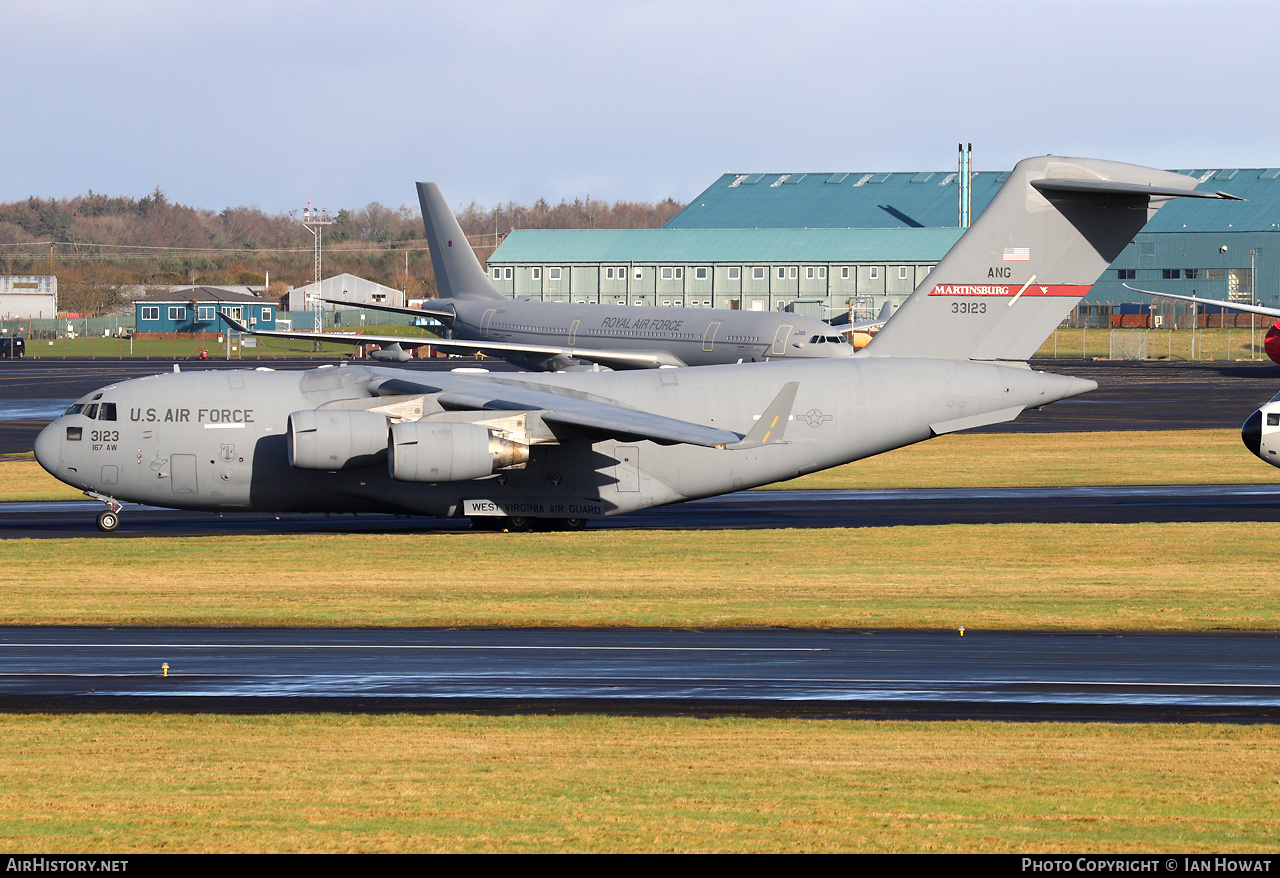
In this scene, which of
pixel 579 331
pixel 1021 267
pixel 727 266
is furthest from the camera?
pixel 727 266

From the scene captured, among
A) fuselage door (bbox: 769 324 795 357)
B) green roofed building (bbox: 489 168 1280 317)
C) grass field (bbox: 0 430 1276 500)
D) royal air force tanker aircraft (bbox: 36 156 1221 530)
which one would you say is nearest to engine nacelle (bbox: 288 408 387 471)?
royal air force tanker aircraft (bbox: 36 156 1221 530)

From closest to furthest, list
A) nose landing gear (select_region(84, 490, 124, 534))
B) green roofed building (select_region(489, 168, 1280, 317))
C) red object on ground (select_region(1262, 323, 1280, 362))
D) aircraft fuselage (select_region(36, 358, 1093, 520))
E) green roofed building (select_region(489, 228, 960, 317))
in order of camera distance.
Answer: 1. aircraft fuselage (select_region(36, 358, 1093, 520))
2. nose landing gear (select_region(84, 490, 124, 534))
3. red object on ground (select_region(1262, 323, 1280, 362))
4. green roofed building (select_region(489, 228, 960, 317))
5. green roofed building (select_region(489, 168, 1280, 317))

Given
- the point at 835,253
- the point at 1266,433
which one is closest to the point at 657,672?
the point at 1266,433

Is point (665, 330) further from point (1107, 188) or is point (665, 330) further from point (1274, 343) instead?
point (1274, 343)

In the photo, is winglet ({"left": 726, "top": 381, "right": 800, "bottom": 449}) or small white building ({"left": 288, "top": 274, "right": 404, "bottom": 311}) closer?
winglet ({"left": 726, "top": 381, "right": 800, "bottom": 449})

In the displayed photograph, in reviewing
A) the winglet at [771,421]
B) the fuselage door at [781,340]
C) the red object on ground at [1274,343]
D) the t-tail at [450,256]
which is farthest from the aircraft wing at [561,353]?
the red object on ground at [1274,343]

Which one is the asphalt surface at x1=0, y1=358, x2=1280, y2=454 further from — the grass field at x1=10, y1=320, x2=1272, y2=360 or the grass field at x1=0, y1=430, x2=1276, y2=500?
the grass field at x1=10, y1=320, x2=1272, y2=360

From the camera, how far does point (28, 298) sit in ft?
553

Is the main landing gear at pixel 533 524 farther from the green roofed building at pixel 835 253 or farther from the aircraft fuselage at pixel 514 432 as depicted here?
the green roofed building at pixel 835 253

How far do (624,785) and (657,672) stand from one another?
200 inches

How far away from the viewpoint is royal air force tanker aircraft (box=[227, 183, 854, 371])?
171 feet

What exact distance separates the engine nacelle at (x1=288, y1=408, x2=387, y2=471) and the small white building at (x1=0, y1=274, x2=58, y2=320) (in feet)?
497

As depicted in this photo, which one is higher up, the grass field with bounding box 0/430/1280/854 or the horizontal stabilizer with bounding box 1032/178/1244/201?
the horizontal stabilizer with bounding box 1032/178/1244/201

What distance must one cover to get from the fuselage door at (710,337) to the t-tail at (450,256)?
15.1 metres
